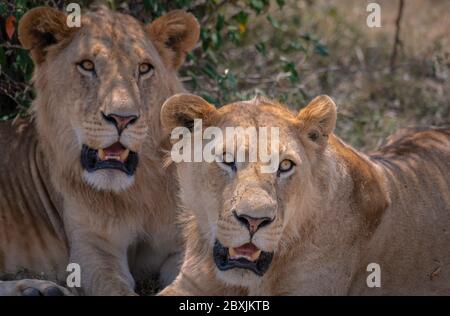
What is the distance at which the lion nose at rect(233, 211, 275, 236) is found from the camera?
3.86m

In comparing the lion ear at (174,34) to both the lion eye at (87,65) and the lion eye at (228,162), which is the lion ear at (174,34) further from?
the lion eye at (228,162)

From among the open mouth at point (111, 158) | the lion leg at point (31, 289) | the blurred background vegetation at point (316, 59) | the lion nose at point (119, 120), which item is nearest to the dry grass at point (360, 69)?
the blurred background vegetation at point (316, 59)

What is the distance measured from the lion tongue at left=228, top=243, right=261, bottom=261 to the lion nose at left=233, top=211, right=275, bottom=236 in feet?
0.37

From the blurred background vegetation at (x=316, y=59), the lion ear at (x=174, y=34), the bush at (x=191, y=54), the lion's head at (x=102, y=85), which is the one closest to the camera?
the lion's head at (x=102, y=85)

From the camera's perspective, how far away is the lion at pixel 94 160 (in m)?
4.79

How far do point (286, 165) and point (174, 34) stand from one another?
1465 millimetres

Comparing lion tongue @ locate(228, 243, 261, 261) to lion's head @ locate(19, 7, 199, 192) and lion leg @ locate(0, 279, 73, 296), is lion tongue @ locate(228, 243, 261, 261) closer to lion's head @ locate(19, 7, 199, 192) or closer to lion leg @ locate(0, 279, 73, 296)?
lion's head @ locate(19, 7, 199, 192)

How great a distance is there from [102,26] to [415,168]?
1676mm

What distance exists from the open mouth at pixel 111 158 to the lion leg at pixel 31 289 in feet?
1.88

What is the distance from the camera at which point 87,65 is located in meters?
4.93

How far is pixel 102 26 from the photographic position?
16.6ft

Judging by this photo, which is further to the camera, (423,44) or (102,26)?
(423,44)
